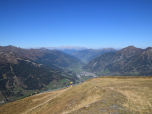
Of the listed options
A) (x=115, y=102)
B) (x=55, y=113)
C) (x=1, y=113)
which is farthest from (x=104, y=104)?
(x=1, y=113)

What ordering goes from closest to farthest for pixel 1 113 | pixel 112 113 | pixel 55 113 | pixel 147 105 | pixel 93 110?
1. pixel 112 113
2. pixel 93 110
3. pixel 147 105
4. pixel 55 113
5. pixel 1 113

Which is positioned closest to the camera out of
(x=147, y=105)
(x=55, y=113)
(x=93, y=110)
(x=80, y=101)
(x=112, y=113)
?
(x=112, y=113)

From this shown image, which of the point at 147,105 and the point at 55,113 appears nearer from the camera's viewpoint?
the point at 147,105

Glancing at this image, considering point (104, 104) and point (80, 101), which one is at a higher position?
point (104, 104)

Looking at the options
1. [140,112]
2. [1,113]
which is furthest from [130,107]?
[1,113]

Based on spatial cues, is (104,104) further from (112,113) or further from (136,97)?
(136,97)

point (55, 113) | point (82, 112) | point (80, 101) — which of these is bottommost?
point (55, 113)

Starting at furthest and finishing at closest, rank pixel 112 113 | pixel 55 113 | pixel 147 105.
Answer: pixel 55 113 → pixel 147 105 → pixel 112 113

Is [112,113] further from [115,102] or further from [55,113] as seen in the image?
[55,113]

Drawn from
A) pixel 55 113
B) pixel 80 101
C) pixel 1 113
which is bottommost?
pixel 1 113
